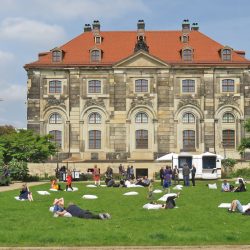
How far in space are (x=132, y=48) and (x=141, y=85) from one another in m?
5.35

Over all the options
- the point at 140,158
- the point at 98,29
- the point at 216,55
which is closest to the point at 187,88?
the point at 216,55

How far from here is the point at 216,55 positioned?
6650cm

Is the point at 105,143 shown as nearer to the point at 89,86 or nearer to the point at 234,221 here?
the point at 89,86

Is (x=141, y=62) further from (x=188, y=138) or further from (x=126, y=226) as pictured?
(x=126, y=226)

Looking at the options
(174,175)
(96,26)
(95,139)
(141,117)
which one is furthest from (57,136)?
(174,175)

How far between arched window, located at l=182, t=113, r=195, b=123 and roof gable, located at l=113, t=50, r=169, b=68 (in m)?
5.85

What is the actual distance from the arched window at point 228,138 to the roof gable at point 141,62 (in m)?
9.77

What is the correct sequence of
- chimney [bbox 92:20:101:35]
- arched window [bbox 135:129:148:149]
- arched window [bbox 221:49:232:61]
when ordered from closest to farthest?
arched window [bbox 135:129:148:149], arched window [bbox 221:49:232:61], chimney [bbox 92:20:101:35]

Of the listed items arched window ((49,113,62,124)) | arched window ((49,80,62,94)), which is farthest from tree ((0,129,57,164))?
arched window ((49,80,62,94))

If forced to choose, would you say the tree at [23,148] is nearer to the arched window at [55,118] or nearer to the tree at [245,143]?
the arched window at [55,118]

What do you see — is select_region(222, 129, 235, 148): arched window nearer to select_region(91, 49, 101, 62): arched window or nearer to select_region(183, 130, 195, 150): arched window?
select_region(183, 130, 195, 150): arched window

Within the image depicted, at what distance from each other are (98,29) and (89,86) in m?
9.08

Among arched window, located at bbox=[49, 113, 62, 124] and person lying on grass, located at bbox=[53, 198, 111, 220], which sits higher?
arched window, located at bbox=[49, 113, 62, 124]

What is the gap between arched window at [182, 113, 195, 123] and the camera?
215 feet
